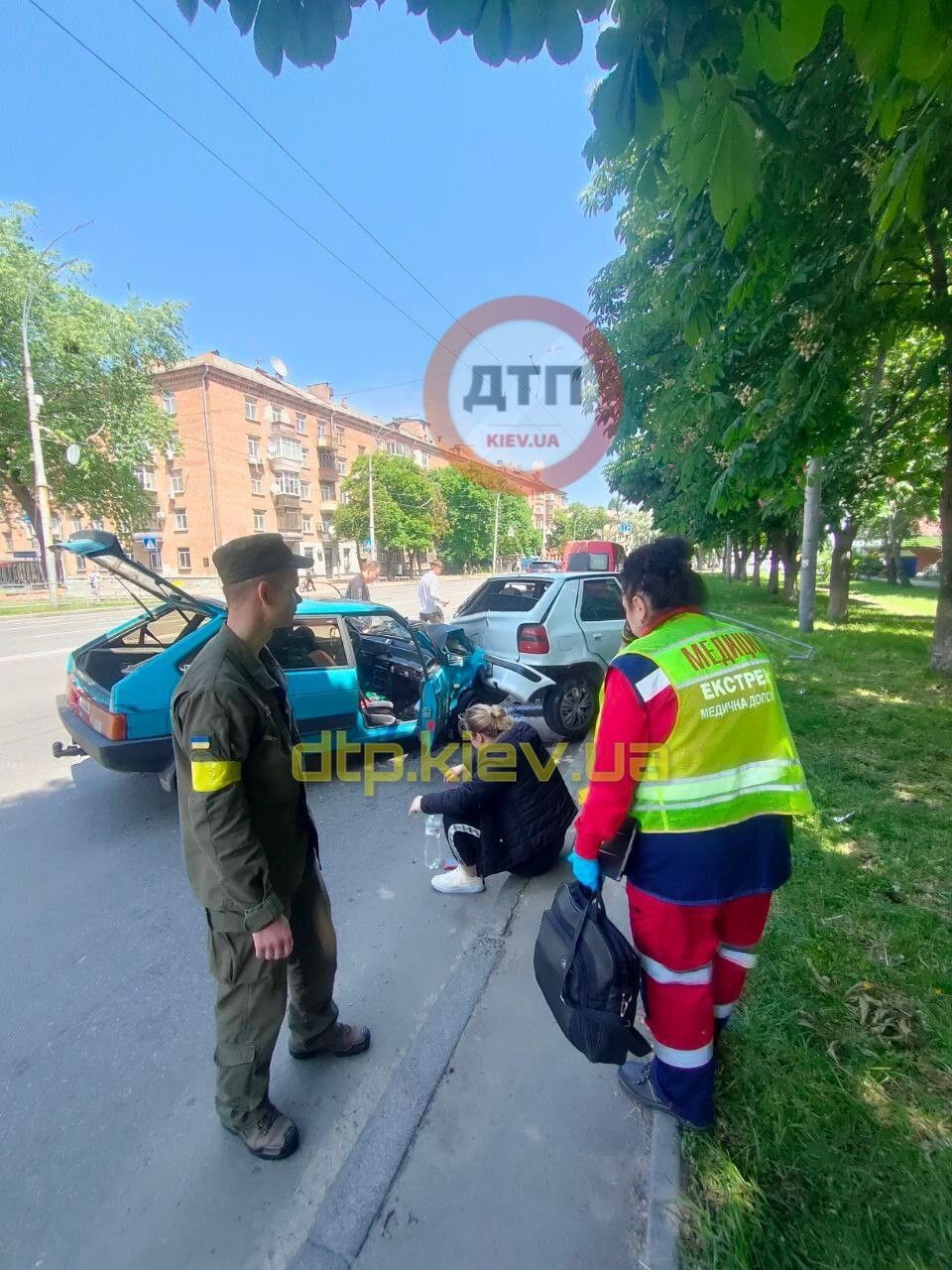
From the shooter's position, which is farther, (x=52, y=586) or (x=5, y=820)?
(x=52, y=586)

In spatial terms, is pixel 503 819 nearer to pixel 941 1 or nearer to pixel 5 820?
pixel 941 1

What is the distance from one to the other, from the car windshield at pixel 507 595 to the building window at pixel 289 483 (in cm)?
4010

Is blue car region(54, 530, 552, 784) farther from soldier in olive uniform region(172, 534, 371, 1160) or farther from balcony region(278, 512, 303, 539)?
balcony region(278, 512, 303, 539)

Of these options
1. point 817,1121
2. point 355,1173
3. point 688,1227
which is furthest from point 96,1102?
point 817,1121

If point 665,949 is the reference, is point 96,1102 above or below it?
below

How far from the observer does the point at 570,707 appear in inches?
231

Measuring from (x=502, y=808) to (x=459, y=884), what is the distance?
54cm

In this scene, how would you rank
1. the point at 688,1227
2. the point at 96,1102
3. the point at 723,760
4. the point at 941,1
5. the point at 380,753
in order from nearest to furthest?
the point at 941,1 → the point at 688,1227 → the point at 723,760 → the point at 96,1102 → the point at 380,753

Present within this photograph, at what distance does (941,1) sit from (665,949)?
8.02 ft

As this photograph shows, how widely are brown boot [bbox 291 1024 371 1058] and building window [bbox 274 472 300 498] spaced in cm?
4486

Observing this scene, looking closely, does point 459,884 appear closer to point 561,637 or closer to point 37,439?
point 561,637

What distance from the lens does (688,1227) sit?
1431 millimetres

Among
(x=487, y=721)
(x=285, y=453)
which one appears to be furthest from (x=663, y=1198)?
(x=285, y=453)

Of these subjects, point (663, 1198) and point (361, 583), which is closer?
point (663, 1198)
